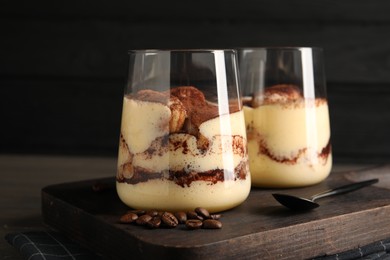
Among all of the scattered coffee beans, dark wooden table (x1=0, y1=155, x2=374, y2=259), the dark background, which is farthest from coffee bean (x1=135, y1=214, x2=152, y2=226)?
the dark background

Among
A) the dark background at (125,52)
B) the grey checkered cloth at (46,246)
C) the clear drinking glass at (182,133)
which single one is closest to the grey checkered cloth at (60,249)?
the grey checkered cloth at (46,246)

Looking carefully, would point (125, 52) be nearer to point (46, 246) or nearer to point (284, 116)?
point (284, 116)

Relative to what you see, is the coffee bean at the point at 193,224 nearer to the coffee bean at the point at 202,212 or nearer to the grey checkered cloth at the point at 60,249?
the coffee bean at the point at 202,212

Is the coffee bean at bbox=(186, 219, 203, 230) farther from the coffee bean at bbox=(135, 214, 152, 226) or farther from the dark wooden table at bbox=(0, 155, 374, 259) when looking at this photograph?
the dark wooden table at bbox=(0, 155, 374, 259)

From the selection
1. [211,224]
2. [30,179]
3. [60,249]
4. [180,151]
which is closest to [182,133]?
[180,151]

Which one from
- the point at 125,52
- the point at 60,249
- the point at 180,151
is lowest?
the point at 60,249

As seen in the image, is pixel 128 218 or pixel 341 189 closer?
pixel 128 218
